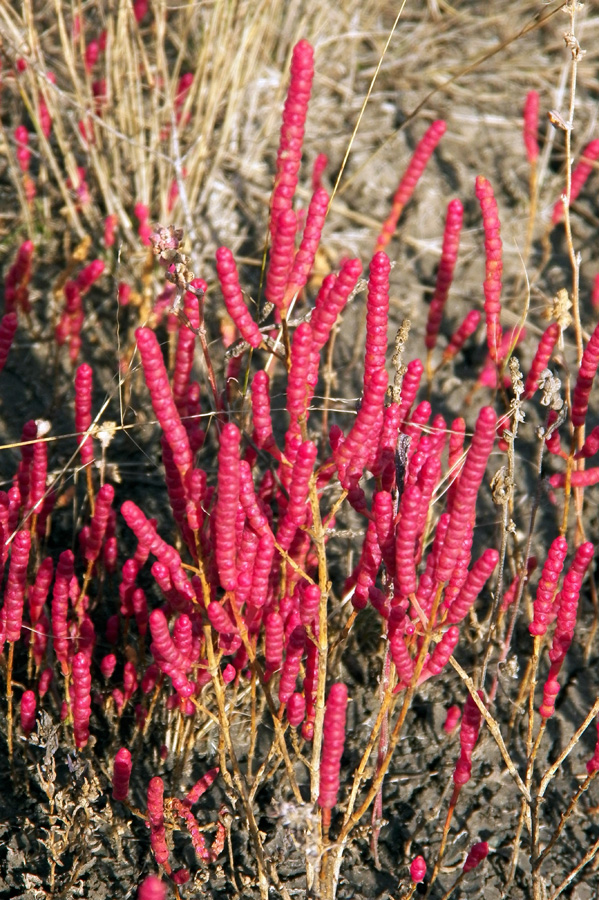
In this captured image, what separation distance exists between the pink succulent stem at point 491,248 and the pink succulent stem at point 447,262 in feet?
1.05

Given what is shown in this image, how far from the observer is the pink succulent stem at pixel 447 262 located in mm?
2154

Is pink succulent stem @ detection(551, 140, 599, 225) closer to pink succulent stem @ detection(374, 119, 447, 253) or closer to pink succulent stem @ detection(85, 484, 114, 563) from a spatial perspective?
pink succulent stem @ detection(374, 119, 447, 253)

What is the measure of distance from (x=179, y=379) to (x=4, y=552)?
46 cm

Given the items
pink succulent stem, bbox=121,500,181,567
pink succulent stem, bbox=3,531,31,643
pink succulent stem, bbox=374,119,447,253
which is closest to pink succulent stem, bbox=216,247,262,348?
pink succulent stem, bbox=121,500,181,567

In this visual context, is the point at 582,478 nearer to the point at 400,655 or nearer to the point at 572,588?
the point at 572,588

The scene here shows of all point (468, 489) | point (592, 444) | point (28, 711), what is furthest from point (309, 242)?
point (28, 711)

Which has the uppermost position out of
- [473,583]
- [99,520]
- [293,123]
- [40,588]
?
[293,123]

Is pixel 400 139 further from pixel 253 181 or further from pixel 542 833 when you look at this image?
pixel 542 833

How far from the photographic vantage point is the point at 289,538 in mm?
1619

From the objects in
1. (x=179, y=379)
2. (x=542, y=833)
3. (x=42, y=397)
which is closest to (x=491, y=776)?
(x=542, y=833)

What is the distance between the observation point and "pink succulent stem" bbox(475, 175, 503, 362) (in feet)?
5.71

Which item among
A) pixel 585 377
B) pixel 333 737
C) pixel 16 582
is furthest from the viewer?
pixel 585 377

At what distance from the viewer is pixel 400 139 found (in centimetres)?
387

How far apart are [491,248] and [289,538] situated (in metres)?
0.67
